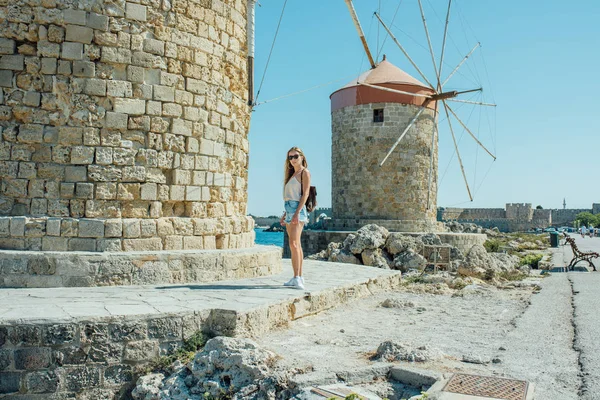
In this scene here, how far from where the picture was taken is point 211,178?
20.9 ft

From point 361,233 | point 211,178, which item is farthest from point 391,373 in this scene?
point 361,233

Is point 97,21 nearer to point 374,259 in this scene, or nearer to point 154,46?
point 154,46

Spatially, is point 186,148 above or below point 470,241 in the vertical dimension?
above

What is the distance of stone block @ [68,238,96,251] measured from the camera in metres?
5.49

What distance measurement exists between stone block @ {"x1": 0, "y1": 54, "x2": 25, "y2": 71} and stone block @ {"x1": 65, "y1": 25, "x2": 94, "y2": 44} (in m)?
0.52

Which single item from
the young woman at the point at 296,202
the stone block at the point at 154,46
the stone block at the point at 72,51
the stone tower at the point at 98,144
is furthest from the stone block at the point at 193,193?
the stone block at the point at 72,51

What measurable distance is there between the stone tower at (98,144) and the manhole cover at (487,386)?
3.39m

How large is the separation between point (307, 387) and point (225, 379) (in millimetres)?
646

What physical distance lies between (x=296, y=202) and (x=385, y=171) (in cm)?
1121

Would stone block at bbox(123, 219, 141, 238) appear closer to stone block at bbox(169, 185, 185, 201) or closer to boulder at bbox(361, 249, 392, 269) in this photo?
stone block at bbox(169, 185, 185, 201)

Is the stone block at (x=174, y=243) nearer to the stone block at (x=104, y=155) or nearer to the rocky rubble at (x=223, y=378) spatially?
the stone block at (x=104, y=155)

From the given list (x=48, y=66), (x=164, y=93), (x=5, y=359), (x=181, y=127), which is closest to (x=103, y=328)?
(x=5, y=359)

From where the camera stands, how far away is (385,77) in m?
16.8

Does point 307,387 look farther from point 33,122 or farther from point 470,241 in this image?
point 470,241
